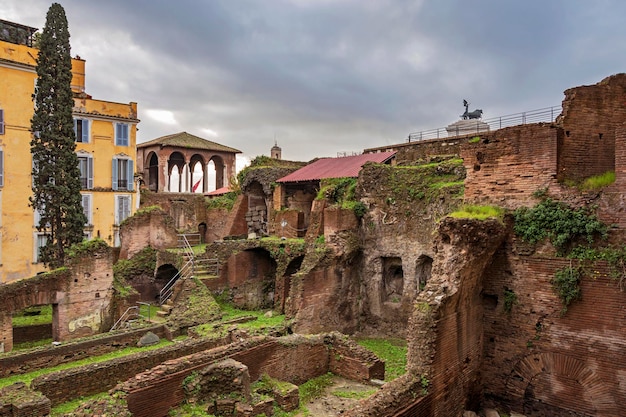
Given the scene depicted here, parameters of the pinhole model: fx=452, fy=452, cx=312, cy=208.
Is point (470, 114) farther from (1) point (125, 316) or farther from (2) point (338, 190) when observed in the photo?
(1) point (125, 316)

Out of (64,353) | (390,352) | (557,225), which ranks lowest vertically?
(390,352)

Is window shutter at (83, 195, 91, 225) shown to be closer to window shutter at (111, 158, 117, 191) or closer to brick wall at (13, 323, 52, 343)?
window shutter at (111, 158, 117, 191)

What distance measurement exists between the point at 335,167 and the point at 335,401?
14.8 m

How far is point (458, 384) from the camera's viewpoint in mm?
9922

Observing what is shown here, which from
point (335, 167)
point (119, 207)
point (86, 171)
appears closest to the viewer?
point (335, 167)

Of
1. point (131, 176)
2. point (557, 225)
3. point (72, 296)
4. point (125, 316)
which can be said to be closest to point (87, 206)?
point (131, 176)

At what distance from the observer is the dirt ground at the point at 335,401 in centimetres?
1092

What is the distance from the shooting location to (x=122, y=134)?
91.5ft

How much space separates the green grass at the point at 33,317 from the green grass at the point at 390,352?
12.7 metres

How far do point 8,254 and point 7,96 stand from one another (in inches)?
314

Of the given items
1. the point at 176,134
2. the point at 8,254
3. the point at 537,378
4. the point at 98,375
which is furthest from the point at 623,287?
the point at 176,134

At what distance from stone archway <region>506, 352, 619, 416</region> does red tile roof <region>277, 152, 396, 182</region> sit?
12.1 metres

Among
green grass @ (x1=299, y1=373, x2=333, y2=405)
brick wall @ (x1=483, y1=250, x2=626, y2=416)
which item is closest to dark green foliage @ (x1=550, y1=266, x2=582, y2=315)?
brick wall @ (x1=483, y1=250, x2=626, y2=416)

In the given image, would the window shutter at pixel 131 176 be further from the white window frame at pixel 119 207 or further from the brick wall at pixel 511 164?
the brick wall at pixel 511 164
